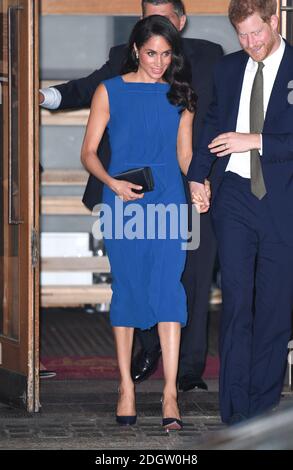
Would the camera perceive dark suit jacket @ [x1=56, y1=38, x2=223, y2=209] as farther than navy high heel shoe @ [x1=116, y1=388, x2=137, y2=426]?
Yes

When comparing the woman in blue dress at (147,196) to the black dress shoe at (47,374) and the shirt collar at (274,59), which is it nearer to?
the shirt collar at (274,59)

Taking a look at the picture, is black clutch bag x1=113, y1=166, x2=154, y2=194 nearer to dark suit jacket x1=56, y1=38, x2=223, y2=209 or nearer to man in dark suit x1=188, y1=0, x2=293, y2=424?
man in dark suit x1=188, y1=0, x2=293, y2=424

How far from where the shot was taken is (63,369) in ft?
25.9

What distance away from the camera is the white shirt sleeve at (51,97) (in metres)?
7.28

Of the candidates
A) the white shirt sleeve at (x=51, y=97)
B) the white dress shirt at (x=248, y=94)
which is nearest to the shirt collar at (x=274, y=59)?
the white dress shirt at (x=248, y=94)

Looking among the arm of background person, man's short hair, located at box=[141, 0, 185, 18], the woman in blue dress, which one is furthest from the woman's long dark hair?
the arm of background person

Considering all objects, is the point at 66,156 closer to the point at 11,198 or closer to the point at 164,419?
the point at 11,198

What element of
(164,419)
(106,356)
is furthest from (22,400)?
(106,356)

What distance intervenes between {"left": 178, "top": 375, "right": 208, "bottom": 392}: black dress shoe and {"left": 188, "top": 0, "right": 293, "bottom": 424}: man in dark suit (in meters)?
0.93

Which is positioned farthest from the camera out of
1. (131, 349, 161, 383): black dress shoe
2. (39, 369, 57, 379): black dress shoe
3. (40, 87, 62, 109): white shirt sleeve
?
(39, 369, 57, 379): black dress shoe

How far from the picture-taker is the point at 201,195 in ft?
20.3

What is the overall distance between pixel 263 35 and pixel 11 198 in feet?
5.22

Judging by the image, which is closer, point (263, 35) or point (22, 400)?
point (263, 35)

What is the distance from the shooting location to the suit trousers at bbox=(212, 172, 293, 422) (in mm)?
6066
